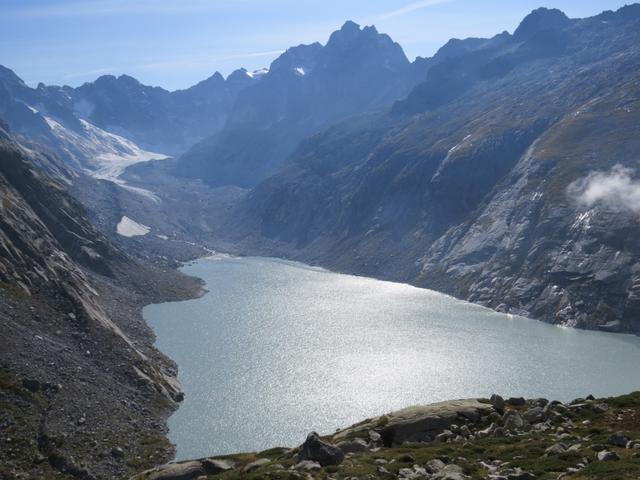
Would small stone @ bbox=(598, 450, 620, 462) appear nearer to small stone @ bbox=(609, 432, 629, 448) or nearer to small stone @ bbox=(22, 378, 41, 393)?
small stone @ bbox=(609, 432, 629, 448)

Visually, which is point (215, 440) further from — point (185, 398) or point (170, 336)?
point (170, 336)

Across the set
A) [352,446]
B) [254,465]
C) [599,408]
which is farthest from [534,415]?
[254,465]

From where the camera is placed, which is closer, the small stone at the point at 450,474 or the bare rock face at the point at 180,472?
the small stone at the point at 450,474

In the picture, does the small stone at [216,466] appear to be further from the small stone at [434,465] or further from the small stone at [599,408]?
the small stone at [599,408]

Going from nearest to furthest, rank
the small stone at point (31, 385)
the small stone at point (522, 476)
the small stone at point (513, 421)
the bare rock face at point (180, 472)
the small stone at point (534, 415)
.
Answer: the small stone at point (522, 476)
the small stone at point (513, 421)
the bare rock face at point (180, 472)
the small stone at point (534, 415)
the small stone at point (31, 385)

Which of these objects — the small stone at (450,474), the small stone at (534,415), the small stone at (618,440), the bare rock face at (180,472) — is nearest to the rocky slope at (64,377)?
the bare rock face at (180,472)

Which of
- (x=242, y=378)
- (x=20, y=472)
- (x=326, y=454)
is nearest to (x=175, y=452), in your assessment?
(x=20, y=472)
